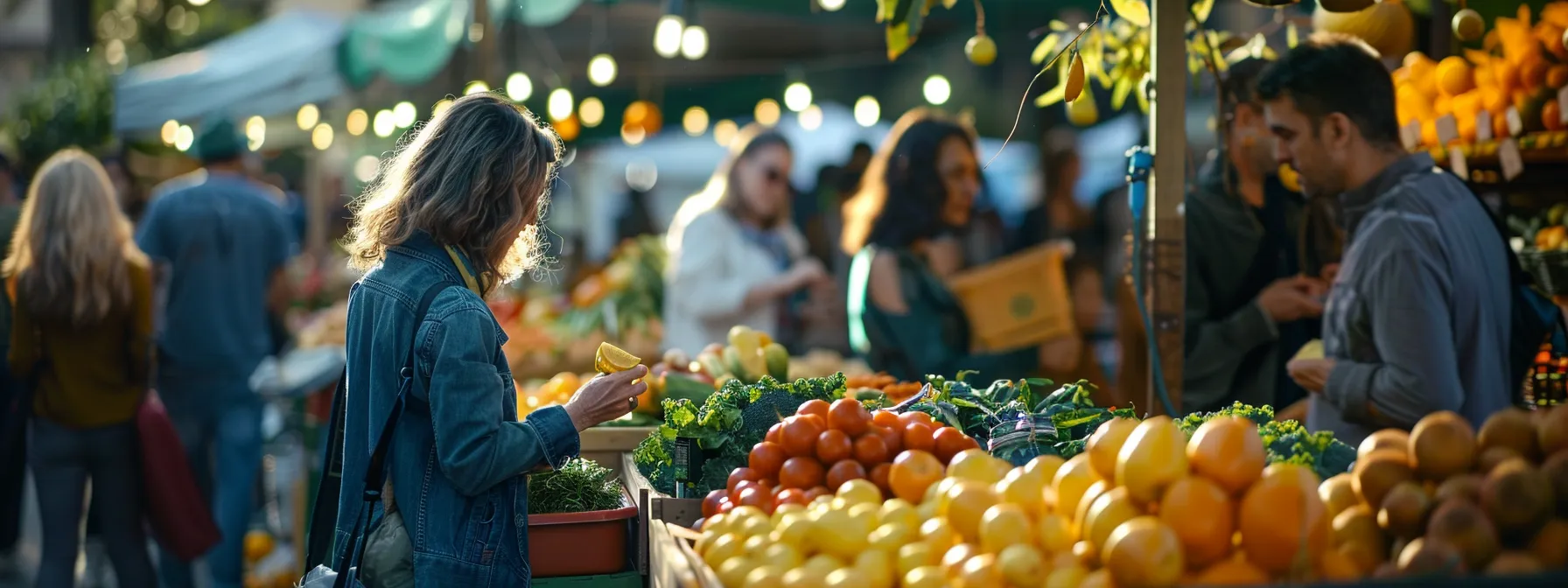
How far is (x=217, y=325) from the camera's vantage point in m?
6.51

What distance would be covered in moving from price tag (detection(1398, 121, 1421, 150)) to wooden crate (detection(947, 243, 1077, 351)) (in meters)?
1.77

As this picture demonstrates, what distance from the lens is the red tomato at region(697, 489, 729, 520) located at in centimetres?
278

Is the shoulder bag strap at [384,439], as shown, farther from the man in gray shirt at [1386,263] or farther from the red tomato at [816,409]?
the man in gray shirt at [1386,263]

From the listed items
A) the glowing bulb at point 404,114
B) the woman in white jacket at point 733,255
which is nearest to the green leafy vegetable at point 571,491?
the woman in white jacket at point 733,255

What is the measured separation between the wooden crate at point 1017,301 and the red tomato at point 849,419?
3152 mm

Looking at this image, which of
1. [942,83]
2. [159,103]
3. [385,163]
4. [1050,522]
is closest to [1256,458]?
[1050,522]

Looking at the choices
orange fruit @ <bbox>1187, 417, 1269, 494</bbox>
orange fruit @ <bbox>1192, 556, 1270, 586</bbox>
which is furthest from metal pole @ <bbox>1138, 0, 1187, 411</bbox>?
orange fruit @ <bbox>1192, 556, 1270, 586</bbox>

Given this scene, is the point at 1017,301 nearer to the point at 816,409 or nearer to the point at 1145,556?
the point at 816,409

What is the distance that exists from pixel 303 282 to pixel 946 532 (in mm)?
10369

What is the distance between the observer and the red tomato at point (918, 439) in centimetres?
276

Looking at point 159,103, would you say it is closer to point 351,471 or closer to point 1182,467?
point 351,471

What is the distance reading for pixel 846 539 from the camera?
86.6 inches

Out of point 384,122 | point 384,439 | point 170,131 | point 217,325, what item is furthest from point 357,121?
point 384,439

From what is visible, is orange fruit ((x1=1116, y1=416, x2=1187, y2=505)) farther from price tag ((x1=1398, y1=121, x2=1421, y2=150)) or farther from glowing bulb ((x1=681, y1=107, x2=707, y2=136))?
glowing bulb ((x1=681, y1=107, x2=707, y2=136))
